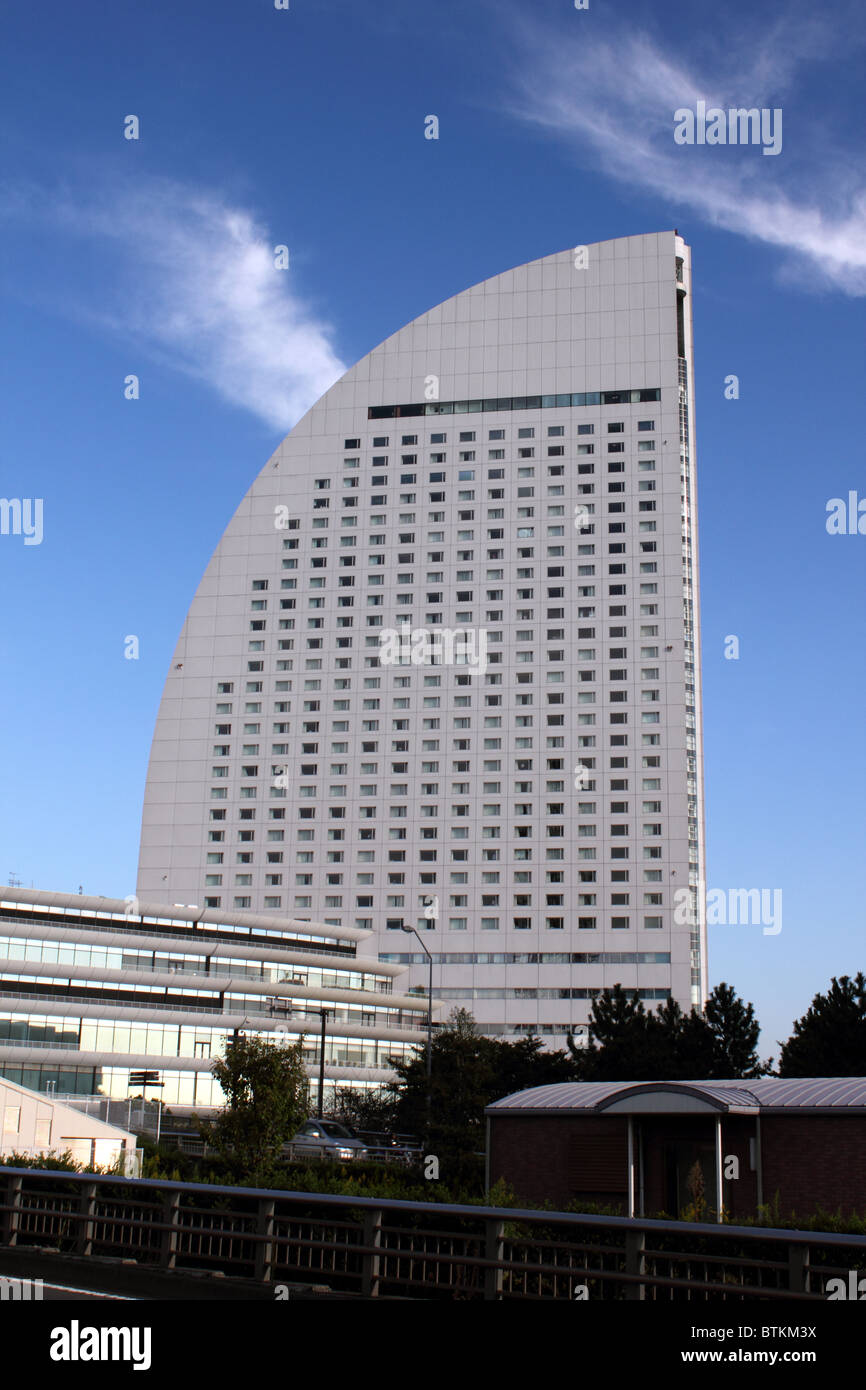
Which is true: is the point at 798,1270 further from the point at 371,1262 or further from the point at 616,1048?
the point at 616,1048

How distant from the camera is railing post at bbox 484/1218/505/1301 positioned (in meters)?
12.1

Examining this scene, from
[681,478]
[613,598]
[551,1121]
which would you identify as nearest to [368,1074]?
[613,598]

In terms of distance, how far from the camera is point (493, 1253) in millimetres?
12234

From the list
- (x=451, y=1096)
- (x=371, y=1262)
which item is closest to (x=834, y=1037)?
(x=451, y=1096)

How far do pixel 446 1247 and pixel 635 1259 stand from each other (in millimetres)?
7766

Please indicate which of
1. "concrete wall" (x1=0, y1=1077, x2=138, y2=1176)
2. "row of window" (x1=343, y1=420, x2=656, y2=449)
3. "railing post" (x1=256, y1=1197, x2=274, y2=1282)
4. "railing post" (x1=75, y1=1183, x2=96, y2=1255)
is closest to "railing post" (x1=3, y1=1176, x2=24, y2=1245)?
"railing post" (x1=75, y1=1183, x2=96, y2=1255)

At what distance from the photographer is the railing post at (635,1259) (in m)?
11.3

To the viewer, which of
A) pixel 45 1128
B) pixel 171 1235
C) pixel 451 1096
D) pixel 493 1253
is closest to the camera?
pixel 493 1253

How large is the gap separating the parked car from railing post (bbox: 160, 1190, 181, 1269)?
33418 millimetres

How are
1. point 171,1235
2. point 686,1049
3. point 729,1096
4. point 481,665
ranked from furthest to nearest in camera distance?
point 481,665
point 686,1049
point 729,1096
point 171,1235

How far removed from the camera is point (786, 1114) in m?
28.9
